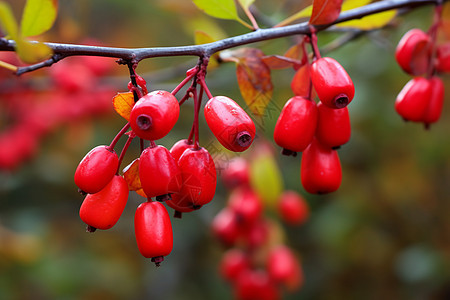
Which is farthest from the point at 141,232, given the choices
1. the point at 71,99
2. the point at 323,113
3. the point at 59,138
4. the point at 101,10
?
the point at 101,10

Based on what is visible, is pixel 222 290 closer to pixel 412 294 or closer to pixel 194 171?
pixel 412 294

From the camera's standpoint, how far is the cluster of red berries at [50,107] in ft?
10.9

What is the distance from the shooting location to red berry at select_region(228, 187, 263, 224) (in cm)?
254

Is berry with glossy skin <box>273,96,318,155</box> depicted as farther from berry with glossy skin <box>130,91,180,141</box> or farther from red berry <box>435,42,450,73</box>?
red berry <box>435,42,450,73</box>

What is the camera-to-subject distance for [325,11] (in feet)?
3.86

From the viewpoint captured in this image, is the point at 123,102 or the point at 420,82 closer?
the point at 123,102

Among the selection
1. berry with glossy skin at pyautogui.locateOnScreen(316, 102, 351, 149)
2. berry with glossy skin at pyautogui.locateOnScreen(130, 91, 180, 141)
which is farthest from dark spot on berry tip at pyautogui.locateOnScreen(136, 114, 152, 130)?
berry with glossy skin at pyautogui.locateOnScreen(316, 102, 351, 149)

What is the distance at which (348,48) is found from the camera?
142 inches

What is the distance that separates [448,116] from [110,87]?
263 cm

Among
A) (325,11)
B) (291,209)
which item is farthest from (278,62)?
(291,209)

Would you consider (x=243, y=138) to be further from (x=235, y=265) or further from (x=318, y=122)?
(x=235, y=265)

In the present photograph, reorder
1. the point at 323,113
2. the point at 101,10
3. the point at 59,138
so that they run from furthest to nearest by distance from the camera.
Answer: the point at 101,10 < the point at 59,138 < the point at 323,113

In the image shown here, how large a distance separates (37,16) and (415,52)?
1172mm

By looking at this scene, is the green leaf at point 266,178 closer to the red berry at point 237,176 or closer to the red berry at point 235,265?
the red berry at point 237,176
